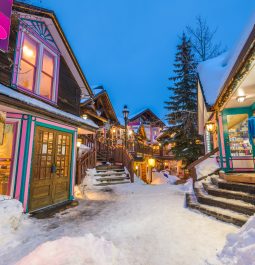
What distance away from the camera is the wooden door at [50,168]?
5.68 meters

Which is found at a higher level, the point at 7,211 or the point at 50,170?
the point at 50,170

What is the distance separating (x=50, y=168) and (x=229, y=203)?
5771 millimetres

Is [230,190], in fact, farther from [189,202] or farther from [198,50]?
[198,50]

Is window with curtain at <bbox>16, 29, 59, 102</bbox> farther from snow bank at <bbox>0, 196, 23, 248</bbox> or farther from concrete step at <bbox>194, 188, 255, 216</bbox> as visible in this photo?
concrete step at <bbox>194, 188, 255, 216</bbox>

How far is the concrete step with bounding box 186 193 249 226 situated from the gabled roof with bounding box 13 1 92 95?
7.35 meters

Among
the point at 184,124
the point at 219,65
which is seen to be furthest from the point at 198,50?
the point at 219,65

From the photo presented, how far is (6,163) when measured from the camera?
22.8 ft

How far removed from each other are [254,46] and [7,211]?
6395 millimetres

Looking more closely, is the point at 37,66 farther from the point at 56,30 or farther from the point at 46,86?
the point at 56,30

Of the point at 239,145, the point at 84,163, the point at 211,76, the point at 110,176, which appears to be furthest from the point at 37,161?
the point at 211,76

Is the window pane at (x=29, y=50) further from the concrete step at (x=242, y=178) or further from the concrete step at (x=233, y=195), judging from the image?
the concrete step at (x=242, y=178)

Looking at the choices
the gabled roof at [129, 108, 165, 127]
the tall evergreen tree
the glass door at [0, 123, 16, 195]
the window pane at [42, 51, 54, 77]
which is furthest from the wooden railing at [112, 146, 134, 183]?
the gabled roof at [129, 108, 165, 127]

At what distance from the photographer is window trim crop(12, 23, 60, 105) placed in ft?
18.8

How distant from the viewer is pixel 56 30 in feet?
A: 23.1
